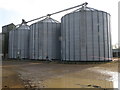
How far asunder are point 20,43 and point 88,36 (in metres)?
27.5

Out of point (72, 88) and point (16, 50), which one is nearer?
point (72, 88)

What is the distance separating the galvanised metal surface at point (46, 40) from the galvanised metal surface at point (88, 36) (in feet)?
26.2

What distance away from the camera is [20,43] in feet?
157

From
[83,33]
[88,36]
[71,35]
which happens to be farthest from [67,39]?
[88,36]

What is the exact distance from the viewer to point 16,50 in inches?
1913

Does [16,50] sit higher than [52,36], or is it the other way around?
[52,36]

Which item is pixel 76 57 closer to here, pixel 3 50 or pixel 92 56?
pixel 92 56

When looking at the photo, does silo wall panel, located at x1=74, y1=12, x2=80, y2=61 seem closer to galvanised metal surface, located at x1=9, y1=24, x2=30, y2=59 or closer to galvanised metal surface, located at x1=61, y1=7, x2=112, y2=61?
galvanised metal surface, located at x1=61, y1=7, x2=112, y2=61

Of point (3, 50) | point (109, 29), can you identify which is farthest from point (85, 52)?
point (3, 50)

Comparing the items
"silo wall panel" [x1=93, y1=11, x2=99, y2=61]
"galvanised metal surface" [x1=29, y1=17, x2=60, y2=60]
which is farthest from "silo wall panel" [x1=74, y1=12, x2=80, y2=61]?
"galvanised metal surface" [x1=29, y1=17, x2=60, y2=60]

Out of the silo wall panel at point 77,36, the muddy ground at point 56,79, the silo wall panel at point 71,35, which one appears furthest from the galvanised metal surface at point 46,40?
the muddy ground at point 56,79

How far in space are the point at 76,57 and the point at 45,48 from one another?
472 inches

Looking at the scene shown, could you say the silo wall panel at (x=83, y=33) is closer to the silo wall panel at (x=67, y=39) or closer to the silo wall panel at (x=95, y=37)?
the silo wall panel at (x=95, y=37)

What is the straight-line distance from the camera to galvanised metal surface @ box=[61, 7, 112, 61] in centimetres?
2820
